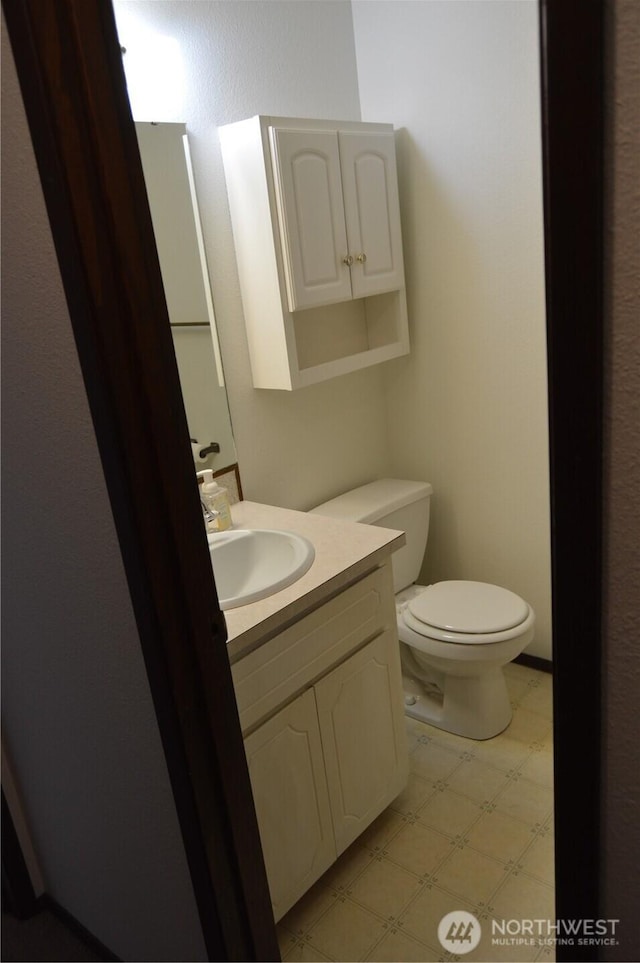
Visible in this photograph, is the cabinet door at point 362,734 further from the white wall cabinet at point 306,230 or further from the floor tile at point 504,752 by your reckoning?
the white wall cabinet at point 306,230

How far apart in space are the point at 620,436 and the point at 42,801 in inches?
59.0

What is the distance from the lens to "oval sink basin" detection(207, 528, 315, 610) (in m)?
1.83

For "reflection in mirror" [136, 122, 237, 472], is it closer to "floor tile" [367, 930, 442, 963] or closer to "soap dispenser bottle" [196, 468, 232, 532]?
"soap dispenser bottle" [196, 468, 232, 532]

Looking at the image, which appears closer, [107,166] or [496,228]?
[107,166]

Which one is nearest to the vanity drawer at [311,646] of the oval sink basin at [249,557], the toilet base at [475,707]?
the oval sink basin at [249,557]

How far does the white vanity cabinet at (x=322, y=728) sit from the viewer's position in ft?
5.05

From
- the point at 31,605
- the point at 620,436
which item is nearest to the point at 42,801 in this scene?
the point at 31,605

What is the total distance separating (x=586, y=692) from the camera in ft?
1.95

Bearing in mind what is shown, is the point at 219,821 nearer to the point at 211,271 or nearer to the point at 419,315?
the point at 211,271

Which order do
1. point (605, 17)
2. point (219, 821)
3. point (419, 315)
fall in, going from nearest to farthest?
1. point (605, 17)
2. point (219, 821)
3. point (419, 315)

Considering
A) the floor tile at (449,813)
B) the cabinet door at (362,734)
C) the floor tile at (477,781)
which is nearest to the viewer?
the cabinet door at (362,734)

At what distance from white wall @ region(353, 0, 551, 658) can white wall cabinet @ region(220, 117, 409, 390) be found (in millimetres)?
154

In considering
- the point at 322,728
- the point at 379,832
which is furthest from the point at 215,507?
the point at 379,832

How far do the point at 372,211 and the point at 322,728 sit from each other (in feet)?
5.05
